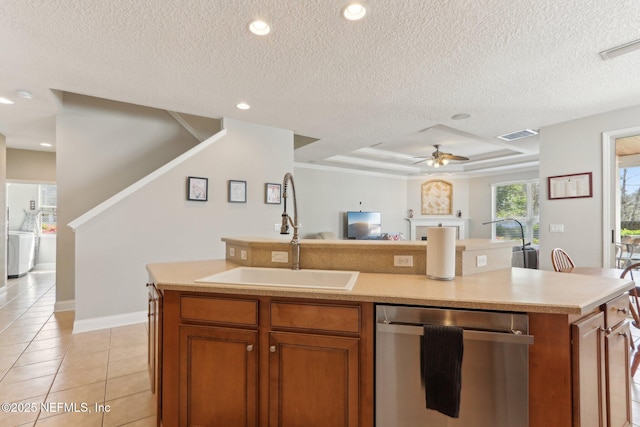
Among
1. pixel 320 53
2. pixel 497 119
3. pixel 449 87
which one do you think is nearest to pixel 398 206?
pixel 497 119

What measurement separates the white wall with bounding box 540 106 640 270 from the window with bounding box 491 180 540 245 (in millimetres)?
3400

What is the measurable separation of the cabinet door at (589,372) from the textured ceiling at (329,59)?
6.27 feet

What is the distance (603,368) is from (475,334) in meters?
0.71

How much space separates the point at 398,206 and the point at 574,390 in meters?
7.88

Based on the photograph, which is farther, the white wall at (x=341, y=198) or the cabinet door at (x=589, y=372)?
the white wall at (x=341, y=198)

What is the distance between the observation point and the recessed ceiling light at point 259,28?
6.80 ft

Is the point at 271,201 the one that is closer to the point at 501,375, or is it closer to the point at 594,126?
the point at 501,375

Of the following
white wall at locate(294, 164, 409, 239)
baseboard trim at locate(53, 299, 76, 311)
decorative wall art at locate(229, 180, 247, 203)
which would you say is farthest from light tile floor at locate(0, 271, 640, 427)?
white wall at locate(294, 164, 409, 239)

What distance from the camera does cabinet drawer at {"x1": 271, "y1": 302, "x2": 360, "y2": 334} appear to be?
1.37m

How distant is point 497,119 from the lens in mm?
3996

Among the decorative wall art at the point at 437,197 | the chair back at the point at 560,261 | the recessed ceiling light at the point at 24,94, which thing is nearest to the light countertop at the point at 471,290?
the chair back at the point at 560,261

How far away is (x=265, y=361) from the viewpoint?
4.76 ft

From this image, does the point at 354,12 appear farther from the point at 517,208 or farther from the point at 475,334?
the point at 517,208

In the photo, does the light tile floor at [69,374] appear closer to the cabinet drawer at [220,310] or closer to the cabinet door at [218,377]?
the cabinet door at [218,377]
